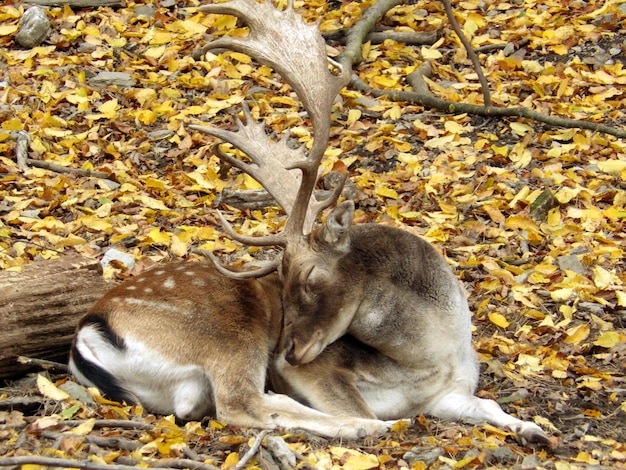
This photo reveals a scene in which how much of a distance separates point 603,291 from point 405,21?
192 inches

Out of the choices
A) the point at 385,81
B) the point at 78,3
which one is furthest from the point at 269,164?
the point at 78,3

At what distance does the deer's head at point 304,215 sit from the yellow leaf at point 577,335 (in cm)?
157

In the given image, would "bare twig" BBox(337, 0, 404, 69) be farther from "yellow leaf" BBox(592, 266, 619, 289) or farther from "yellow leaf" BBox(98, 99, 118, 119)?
"yellow leaf" BBox(592, 266, 619, 289)

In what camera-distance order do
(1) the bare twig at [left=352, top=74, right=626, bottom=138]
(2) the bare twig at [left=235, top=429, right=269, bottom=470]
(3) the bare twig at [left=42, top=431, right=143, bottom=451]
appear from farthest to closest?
(1) the bare twig at [left=352, top=74, right=626, bottom=138]
(3) the bare twig at [left=42, top=431, right=143, bottom=451]
(2) the bare twig at [left=235, top=429, right=269, bottom=470]

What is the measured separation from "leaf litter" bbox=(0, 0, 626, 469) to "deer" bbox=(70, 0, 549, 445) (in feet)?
0.77

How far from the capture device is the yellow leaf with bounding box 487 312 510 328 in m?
6.57

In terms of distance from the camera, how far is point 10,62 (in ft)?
33.4

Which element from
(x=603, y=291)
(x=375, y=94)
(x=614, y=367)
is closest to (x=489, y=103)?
(x=375, y=94)

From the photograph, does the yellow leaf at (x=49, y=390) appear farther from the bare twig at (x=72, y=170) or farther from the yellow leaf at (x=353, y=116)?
the yellow leaf at (x=353, y=116)

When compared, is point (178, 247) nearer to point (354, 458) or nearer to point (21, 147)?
point (21, 147)

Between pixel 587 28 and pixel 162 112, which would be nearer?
pixel 162 112

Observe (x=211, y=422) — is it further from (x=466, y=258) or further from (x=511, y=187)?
(x=511, y=187)

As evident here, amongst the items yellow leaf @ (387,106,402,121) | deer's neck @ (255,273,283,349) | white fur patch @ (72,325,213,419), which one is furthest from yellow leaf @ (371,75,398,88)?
white fur patch @ (72,325,213,419)

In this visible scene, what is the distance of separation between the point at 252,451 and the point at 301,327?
0.94 m
